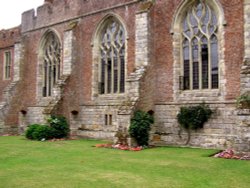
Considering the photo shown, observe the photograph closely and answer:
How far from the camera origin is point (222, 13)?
1493 centimetres

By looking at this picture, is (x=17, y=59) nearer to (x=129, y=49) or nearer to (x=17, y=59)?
(x=17, y=59)

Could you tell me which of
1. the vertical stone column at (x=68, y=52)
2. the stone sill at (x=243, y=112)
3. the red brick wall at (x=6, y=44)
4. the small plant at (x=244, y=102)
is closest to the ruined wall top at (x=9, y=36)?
the red brick wall at (x=6, y=44)

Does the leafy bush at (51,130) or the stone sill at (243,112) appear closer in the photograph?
the stone sill at (243,112)

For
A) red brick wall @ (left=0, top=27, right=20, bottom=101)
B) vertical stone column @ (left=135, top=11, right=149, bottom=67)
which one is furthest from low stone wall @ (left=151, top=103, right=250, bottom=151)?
red brick wall @ (left=0, top=27, right=20, bottom=101)

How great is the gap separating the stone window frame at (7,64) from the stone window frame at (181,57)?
16254 millimetres

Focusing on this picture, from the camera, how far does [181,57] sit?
16375 millimetres

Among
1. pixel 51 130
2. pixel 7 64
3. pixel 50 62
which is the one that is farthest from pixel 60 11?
pixel 51 130

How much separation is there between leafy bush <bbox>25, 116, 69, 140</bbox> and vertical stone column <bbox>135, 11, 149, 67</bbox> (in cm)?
600

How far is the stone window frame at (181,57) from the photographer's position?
14.8 metres

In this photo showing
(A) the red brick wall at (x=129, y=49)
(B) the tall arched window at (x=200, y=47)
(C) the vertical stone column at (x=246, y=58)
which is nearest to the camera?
(C) the vertical stone column at (x=246, y=58)

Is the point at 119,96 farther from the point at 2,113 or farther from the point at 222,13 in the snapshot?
the point at 2,113

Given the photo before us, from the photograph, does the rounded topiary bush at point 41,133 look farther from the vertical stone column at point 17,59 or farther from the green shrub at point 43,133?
the vertical stone column at point 17,59

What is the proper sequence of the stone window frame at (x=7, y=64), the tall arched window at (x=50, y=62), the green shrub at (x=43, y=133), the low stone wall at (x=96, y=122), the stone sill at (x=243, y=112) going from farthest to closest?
the stone window frame at (x=7, y=64) → the tall arched window at (x=50, y=62) → the green shrub at (x=43, y=133) → the low stone wall at (x=96, y=122) → the stone sill at (x=243, y=112)

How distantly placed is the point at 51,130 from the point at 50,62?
6.73m
